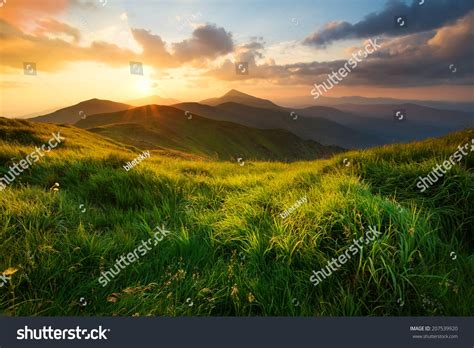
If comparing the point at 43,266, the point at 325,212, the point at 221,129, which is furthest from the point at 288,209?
the point at 221,129

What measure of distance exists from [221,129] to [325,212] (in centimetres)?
13470

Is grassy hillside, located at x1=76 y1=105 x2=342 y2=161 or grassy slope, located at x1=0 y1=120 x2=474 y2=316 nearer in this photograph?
grassy slope, located at x1=0 y1=120 x2=474 y2=316

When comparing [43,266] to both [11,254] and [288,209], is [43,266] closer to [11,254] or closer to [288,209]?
[11,254]

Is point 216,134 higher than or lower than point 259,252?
higher

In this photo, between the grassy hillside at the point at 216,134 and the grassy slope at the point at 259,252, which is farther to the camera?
the grassy hillside at the point at 216,134

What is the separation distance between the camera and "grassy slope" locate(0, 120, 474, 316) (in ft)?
9.91

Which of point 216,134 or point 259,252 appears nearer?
point 259,252

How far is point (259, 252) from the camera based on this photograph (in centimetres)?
370

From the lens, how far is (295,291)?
3.20 meters

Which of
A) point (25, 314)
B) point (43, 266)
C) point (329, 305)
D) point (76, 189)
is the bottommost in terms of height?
point (329, 305)

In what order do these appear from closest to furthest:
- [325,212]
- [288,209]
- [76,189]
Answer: [325,212], [288,209], [76,189]

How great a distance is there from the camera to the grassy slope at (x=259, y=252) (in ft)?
9.91

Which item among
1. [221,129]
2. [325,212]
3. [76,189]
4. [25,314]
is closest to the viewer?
[25,314]

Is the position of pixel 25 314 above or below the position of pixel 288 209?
below
